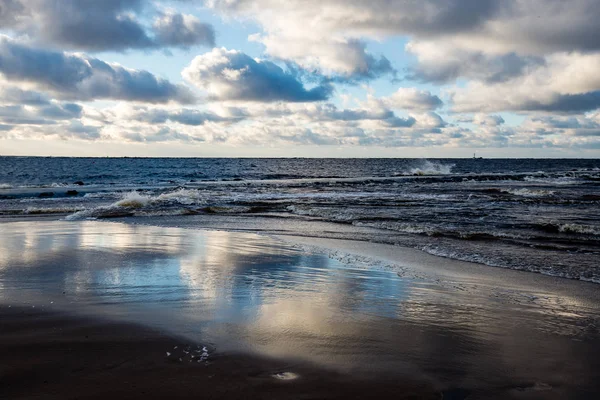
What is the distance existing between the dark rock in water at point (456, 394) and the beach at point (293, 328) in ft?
0.05

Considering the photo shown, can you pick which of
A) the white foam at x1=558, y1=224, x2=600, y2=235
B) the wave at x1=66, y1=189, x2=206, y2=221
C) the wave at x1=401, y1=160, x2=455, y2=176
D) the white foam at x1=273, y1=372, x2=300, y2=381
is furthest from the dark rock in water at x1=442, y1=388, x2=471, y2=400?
the wave at x1=401, y1=160, x2=455, y2=176

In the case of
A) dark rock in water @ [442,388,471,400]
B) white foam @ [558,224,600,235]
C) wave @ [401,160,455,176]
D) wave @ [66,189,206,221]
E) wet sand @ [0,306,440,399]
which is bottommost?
wave @ [66,189,206,221]

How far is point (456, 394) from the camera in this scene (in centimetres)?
380

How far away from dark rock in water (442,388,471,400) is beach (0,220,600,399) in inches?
0.6

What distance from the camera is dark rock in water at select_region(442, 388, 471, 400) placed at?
376cm

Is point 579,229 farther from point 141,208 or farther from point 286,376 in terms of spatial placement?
point 141,208

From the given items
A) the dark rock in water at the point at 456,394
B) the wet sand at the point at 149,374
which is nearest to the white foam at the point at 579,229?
the dark rock in water at the point at 456,394

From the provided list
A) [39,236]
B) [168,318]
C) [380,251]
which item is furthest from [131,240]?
[168,318]

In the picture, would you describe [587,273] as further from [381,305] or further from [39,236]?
[39,236]

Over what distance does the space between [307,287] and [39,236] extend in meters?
8.84

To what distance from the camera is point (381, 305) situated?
6254 millimetres

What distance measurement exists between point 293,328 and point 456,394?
6.39ft

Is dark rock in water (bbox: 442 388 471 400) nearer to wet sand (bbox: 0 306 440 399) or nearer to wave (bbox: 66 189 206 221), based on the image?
wet sand (bbox: 0 306 440 399)

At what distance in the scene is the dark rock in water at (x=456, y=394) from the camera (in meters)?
3.76
